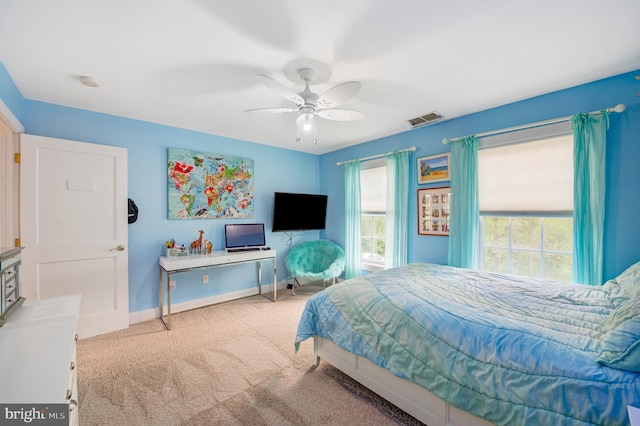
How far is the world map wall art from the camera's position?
3.46 meters

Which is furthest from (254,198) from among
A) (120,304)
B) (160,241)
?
(120,304)

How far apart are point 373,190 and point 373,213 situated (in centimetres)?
37

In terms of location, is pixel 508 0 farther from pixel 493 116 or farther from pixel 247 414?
pixel 247 414

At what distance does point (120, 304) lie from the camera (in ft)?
9.78

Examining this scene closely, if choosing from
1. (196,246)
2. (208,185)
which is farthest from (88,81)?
(196,246)

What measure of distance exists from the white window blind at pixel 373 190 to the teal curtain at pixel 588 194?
7.03ft

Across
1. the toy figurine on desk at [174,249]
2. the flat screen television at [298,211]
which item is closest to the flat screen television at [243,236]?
the flat screen television at [298,211]

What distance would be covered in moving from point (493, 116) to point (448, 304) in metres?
2.24

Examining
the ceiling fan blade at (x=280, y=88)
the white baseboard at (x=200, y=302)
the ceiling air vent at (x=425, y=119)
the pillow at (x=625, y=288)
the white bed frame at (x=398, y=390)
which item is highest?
the ceiling air vent at (x=425, y=119)

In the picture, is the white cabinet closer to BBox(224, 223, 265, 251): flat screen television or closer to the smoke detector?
the smoke detector

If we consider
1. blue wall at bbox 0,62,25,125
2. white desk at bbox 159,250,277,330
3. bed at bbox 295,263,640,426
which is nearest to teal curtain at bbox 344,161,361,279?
white desk at bbox 159,250,277,330

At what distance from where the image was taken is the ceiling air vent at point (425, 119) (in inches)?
120

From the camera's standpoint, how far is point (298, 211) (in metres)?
4.51

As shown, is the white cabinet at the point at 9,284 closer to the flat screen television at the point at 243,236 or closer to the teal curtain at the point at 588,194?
the flat screen television at the point at 243,236
